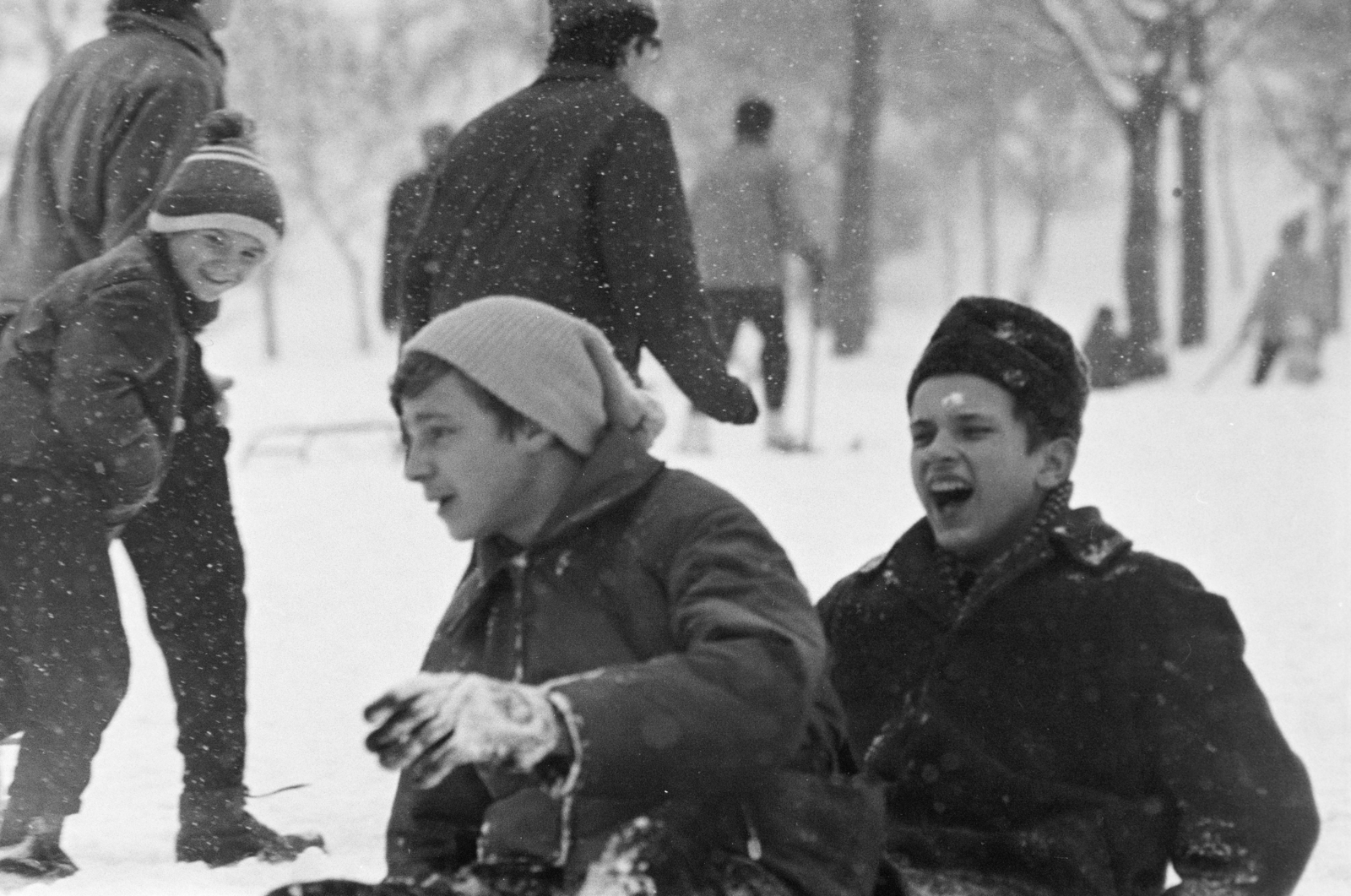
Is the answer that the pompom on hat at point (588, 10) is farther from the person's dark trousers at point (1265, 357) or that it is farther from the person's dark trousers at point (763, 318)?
the person's dark trousers at point (1265, 357)

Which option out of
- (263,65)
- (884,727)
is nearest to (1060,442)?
(884,727)

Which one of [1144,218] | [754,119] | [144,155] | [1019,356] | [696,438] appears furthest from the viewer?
[1144,218]

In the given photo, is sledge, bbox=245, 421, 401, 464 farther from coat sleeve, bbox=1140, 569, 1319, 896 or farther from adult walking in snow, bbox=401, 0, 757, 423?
coat sleeve, bbox=1140, 569, 1319, 896

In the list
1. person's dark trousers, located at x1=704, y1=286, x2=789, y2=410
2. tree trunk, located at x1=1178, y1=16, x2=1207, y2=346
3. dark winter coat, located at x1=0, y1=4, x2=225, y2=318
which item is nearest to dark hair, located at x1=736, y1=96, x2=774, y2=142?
person's dark trousers, located at x1=704, y1=286, x2=789, y2=410

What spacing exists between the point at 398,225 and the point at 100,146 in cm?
356

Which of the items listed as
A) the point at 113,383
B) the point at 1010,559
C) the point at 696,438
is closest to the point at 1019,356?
the point at 1010,559

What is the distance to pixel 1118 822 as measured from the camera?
2.46 m

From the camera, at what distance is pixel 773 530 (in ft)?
24.7

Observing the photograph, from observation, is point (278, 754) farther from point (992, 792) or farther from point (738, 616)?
point (738, 616)

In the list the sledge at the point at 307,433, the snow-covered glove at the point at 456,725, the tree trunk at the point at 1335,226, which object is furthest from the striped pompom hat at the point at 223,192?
the tree trunk at the point at 1335,226

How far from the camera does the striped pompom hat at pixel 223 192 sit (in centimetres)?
333

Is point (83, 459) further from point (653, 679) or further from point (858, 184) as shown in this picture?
point (858, 184)

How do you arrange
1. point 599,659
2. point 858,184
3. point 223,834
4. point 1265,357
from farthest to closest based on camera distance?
point 858,184 < point 1265,357 < point 223,834 < point 599,659

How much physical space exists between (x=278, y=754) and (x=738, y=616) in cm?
285
